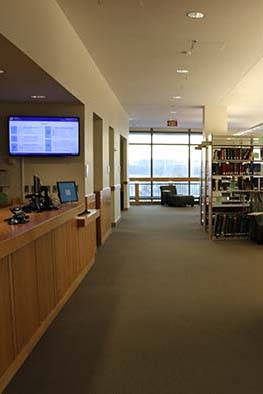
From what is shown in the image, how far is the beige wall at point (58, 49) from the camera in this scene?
11.0 ft

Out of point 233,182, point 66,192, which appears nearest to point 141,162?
point 233,182

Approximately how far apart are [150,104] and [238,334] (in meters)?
8.96

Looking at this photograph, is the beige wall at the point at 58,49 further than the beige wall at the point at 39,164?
No

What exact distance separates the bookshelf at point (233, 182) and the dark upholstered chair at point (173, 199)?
737 cm

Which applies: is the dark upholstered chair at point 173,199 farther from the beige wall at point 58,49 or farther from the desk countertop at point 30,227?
the desk countertop at point 30,227

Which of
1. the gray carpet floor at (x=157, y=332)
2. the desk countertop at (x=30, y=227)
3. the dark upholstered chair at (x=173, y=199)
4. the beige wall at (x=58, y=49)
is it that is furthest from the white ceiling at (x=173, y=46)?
the dark upholstered chair at (x=173, y=199)

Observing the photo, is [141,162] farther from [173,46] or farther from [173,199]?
[173,46]

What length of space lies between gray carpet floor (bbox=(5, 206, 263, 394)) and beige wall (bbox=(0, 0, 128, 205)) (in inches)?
76.3

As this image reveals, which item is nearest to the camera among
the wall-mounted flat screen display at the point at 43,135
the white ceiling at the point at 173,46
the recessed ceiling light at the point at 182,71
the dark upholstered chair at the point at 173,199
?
the white ceiling at the point at 173,46

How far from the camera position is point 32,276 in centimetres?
351

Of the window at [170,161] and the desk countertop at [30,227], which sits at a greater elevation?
the window at [170,161]

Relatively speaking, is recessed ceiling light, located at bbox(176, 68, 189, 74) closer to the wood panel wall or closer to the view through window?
the wood panel wall

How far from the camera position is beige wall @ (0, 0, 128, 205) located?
3.36 meters

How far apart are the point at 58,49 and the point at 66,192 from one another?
5.86 ft
